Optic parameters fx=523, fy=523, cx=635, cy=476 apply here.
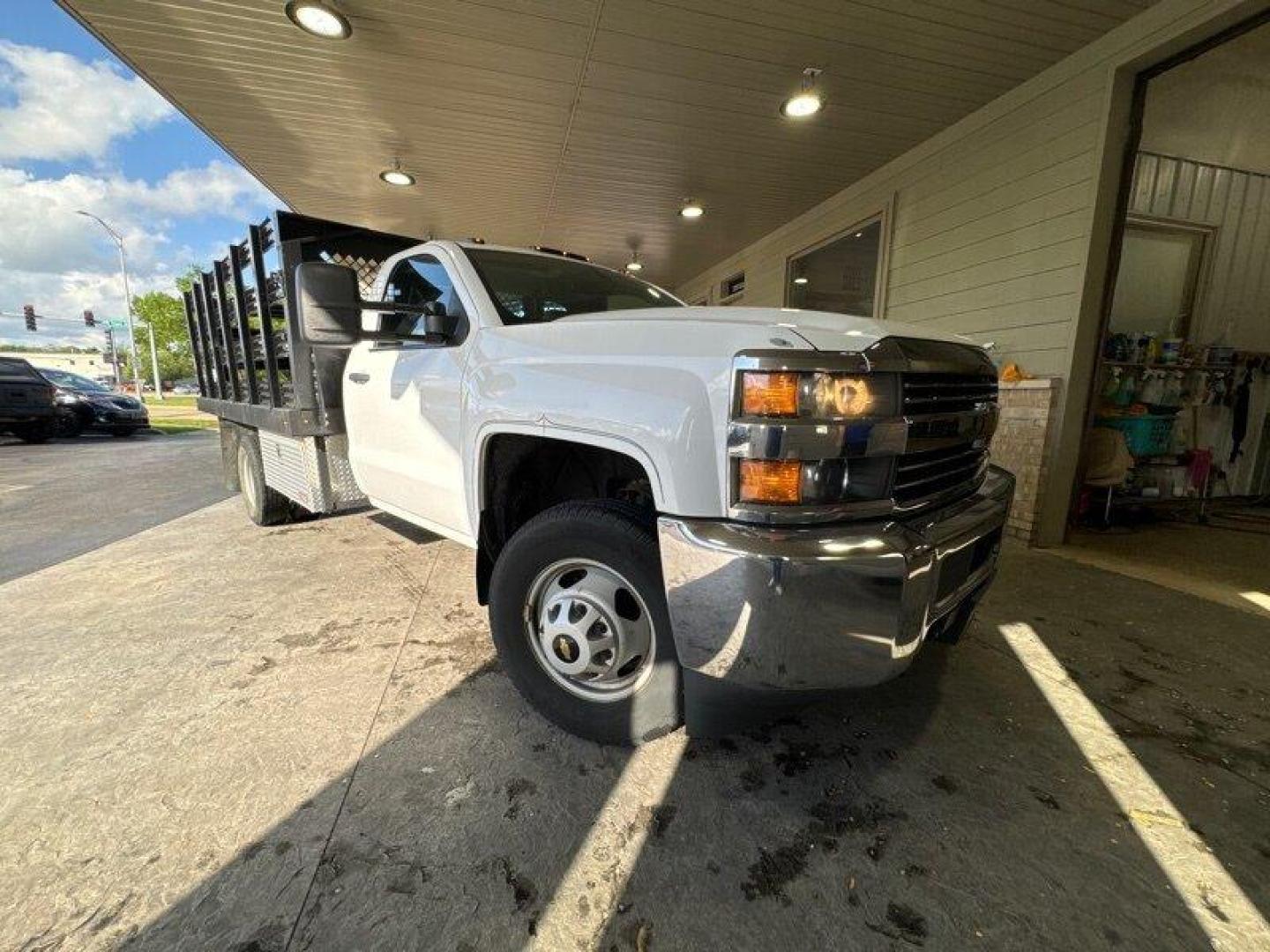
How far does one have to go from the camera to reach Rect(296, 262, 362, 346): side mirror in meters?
2.12

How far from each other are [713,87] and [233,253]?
4.14 metres

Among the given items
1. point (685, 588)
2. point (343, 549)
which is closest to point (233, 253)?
point (343, 549)

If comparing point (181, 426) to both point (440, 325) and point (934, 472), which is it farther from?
point (934, 472)

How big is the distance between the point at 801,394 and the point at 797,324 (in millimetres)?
323

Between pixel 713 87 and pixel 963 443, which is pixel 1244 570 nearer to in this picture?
pixel 963 443

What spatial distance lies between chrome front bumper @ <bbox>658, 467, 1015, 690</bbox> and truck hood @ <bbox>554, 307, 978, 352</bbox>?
1.68 feet

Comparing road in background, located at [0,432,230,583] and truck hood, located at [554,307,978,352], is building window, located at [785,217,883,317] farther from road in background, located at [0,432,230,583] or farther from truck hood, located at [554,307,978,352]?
road in background, located at [0,432,230,583]

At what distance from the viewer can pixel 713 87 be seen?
4570 mm

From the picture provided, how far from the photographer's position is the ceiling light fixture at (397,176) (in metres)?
6.32

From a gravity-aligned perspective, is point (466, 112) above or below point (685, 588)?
above

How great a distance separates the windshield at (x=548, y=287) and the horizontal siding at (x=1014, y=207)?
339 cm

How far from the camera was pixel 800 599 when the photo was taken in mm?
1316

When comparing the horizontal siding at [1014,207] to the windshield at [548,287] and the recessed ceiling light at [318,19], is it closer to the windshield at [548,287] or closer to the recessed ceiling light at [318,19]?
the windshield at [548,287]

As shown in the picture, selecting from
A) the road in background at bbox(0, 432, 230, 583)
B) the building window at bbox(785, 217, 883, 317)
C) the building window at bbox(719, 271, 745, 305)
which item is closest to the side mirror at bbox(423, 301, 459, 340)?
the road in background at bbox(0, 432, 230, 583)
